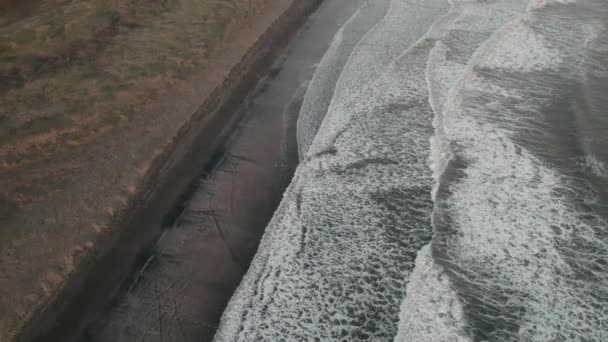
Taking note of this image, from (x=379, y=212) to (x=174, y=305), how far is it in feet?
10.2

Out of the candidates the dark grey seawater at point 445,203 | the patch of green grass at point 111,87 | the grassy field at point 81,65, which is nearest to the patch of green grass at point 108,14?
the grassy field at point 81,65

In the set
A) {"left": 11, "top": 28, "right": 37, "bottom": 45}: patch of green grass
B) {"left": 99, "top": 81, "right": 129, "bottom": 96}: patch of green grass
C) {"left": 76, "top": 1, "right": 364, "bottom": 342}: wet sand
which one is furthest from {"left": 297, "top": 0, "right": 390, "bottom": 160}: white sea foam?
{"left": 11, "top": 28, "right": 37, "bottom": 45}: patch of green grass

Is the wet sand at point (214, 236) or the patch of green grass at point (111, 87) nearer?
the wet sand at point (214, 236)

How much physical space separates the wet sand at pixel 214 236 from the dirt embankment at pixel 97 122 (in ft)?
0.99

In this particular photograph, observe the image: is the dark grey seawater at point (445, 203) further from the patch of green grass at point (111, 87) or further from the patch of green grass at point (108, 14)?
the patch of green grass at point (108, 14)

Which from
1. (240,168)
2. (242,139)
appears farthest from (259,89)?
(240,168)

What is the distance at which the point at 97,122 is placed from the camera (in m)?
8.72

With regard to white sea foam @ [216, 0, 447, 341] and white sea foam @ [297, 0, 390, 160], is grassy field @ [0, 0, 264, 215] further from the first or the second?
white sea foam @ [216, 0, 447, 341]

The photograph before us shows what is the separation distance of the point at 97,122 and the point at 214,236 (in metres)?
3.35

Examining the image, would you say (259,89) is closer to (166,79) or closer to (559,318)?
(166,79)

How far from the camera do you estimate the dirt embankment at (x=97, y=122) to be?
6.45 metres

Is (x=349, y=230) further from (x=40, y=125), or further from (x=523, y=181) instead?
(x=40, y=125)

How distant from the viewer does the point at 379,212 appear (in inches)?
291

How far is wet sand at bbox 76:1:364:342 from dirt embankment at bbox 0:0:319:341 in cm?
30
